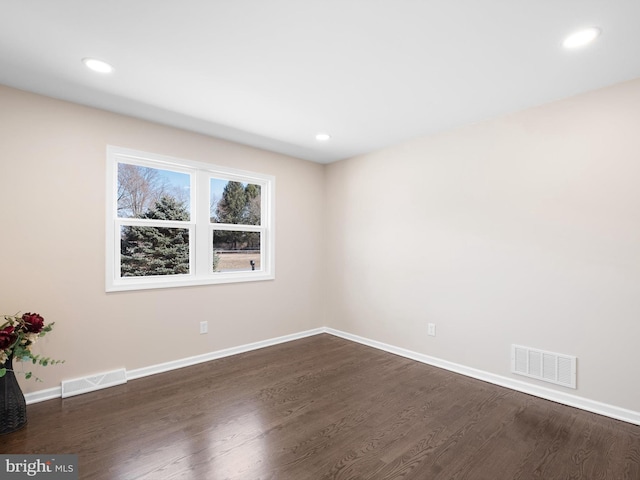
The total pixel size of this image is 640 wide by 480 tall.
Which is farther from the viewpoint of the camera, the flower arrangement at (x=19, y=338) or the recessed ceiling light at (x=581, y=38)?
the flower arrangement at (x=19, y=338)

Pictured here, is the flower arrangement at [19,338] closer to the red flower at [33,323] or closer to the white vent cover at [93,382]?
the red flower at [33,323]

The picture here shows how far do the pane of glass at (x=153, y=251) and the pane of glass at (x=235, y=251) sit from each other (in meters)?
0.37

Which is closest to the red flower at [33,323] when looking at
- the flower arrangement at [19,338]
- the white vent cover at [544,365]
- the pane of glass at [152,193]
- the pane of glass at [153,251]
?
the flower arrangement at [19,338]

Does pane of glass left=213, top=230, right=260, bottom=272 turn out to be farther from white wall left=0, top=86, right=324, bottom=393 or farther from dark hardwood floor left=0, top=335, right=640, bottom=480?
dark hardwood floor left=0, top=335, right=640, bottom=480

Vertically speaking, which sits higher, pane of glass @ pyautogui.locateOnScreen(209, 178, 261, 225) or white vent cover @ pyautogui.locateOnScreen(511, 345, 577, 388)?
pane of glass @ pyautogui.locateOnScreen(209, 178, 261, 225)

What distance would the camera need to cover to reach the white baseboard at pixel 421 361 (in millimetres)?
2535

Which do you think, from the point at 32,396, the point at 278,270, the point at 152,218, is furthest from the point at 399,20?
the point at 32,396

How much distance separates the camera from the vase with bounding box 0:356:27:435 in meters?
2.20

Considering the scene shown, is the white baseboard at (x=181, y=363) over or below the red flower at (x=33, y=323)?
below

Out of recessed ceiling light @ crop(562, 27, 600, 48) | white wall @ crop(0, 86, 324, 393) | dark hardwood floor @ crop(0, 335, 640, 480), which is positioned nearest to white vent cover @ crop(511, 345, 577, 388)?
dark hardwood floor @ crop(0, 335, 640, 480)

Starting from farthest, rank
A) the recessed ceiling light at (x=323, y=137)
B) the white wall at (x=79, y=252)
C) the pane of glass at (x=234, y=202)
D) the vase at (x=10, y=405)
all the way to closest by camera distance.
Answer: the pane of glass at (x=234, y=202)
the recessed ceiling light at (x=323, y=137)
the white wall at (x=79, y=252)
the vase at (x=10, y=405)

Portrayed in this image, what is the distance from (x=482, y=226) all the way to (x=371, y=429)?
7.11 feet

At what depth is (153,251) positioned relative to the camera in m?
3.46

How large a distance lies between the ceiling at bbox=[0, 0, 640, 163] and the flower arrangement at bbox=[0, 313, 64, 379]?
183 cm
